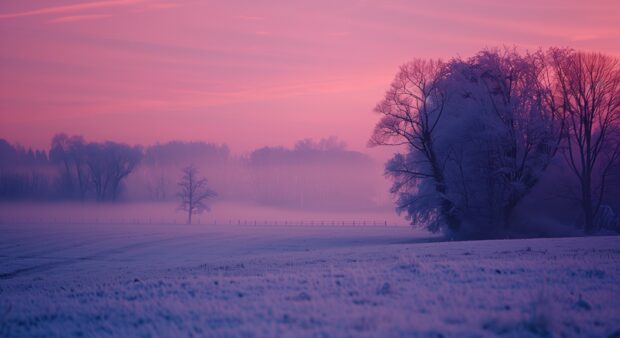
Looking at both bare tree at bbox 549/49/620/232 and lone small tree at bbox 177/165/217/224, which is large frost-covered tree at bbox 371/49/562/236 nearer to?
bare tree at bbox 549/49/620/232

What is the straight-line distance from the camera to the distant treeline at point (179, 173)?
117 meters

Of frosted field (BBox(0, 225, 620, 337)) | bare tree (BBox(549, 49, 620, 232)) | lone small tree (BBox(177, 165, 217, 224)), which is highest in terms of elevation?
bare tree (BBox(549, 49, 620, 232))

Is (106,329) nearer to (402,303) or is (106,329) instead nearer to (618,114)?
(402,303)

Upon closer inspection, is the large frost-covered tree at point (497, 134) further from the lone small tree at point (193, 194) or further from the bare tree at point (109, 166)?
the bare tree at point (109, 166)

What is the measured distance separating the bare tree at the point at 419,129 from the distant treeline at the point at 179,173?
77492 mm

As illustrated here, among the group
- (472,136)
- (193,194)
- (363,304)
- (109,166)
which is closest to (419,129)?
(472,136)

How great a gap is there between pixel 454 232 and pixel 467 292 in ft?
97.4

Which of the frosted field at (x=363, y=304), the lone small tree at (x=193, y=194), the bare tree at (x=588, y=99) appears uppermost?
the bare tree at (x=588, y=99)

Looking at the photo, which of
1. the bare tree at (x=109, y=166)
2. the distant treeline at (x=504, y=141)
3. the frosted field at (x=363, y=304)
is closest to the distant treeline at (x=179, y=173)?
the bare tree at (x=109, y=166)

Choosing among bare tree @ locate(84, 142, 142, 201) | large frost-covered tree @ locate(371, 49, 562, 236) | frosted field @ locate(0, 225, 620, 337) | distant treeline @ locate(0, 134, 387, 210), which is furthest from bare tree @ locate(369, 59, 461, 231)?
bare tree @ locate(84, 142, 142, 201)

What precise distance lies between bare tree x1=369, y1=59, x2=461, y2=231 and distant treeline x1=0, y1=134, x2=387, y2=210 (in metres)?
77.5

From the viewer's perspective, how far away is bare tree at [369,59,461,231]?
38.8m

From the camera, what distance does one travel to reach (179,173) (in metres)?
132

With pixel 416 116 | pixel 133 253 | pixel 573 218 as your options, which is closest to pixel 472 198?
pixel 416 116
